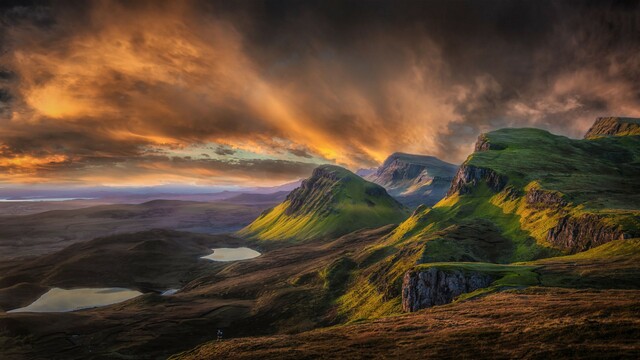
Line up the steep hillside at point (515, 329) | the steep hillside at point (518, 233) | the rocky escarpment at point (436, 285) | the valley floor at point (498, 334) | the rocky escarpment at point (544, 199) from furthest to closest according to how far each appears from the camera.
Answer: the rocky escarpment at point (544, 199) < the steep hillside at point (518, 233) < the rocky escarpment at point (436, 285) < the steep hillside at point (515, 329) < the valley floor at point (498, 334)

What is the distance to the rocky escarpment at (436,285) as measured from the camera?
84.5 meters

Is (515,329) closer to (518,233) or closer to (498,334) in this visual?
(498,334)

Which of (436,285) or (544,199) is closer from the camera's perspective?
(436,285)

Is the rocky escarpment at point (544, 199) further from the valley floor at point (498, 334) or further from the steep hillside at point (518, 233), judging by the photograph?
the valley floor at point (498, 334)

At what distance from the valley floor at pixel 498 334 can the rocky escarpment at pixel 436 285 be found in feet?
57.2

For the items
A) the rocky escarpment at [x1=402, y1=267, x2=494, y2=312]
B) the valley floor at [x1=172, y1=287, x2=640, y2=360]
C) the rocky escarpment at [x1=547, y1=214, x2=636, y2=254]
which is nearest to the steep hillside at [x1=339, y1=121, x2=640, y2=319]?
the rocky escarpment at [x1=547, y1=214, x2=636, y2=254]

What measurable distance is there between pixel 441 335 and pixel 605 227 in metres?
94.4

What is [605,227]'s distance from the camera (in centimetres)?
10669

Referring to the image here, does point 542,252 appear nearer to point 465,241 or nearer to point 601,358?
point 465,241

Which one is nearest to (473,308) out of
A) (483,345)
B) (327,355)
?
(483,345)

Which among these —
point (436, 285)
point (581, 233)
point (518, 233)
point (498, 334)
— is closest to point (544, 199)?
point (518, 233)

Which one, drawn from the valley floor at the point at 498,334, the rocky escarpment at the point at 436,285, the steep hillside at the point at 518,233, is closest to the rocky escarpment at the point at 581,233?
the steep hillside at the point at 518,233

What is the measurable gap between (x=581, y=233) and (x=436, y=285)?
63.4 meters

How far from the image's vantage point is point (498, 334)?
41438mm
